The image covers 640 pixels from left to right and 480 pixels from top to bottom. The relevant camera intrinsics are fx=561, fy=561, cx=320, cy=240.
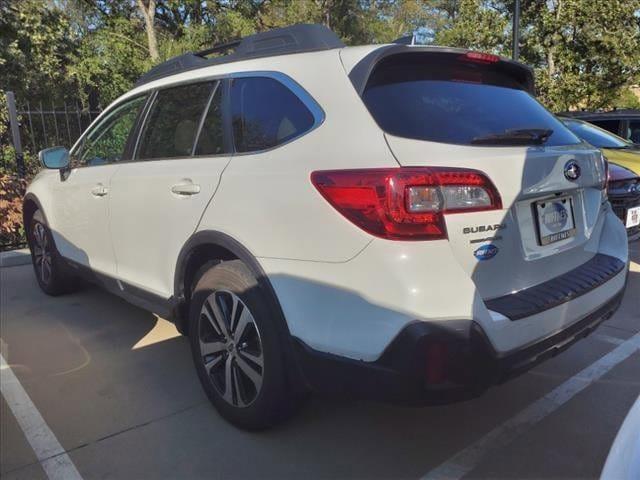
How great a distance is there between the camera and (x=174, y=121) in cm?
334

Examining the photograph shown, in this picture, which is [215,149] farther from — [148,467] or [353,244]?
[148,467]

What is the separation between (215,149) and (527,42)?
A: 15.5 metres

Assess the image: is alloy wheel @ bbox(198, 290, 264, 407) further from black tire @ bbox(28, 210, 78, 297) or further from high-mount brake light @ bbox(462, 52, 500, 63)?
black tire @ bbox(28, 210, 78, 297)

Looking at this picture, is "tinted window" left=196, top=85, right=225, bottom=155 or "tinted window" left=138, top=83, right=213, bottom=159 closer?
"tinted window" left=196, top=85, right=225, bottom=155

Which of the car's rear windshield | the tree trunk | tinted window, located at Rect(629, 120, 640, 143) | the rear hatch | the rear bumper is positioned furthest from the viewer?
the tree trunk

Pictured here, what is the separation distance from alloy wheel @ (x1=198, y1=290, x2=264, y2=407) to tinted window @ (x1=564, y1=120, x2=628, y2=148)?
5603 mm

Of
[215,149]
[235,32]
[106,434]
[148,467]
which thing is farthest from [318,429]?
[235,32]

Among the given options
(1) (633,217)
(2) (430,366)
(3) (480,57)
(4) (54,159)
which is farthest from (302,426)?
(1) (633,217)

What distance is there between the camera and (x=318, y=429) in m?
2.83

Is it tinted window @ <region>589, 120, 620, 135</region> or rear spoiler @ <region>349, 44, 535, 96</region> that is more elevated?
rear spoiler @ <region>349, 44, 535, 96</region>

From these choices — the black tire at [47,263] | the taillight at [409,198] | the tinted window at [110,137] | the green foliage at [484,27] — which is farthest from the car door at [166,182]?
the green foliage at [484,27]

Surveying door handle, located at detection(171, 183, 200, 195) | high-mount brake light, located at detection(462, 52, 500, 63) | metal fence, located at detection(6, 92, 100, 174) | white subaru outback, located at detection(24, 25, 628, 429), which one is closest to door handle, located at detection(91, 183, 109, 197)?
white subaru outback, located at detection(24, 25, 628, 429)

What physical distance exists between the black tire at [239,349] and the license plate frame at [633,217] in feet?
12.4

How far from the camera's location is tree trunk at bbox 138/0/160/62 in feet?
45.3
